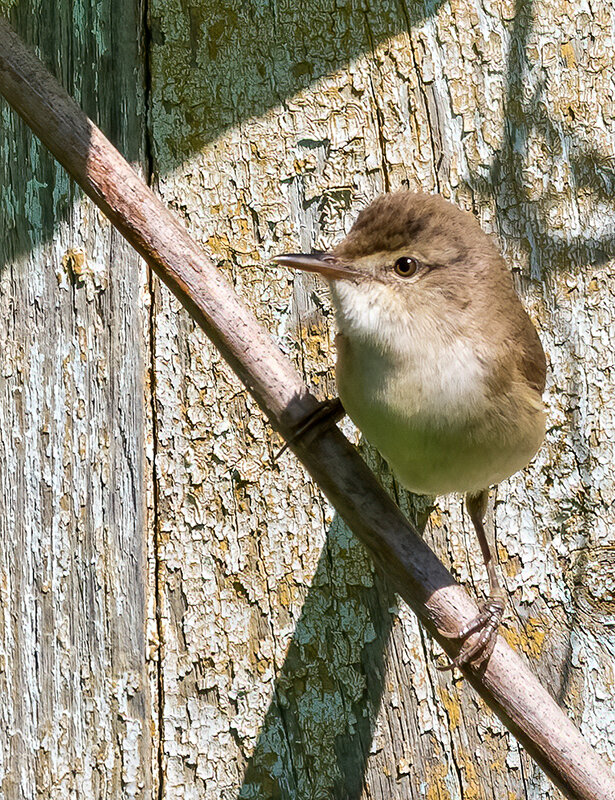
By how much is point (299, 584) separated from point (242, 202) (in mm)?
1135

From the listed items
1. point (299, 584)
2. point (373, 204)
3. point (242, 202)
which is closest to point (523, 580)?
point (299, 584)

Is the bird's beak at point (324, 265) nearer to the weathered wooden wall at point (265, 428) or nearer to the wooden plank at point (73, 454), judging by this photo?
the weathered wooden wall at point (265, 428)

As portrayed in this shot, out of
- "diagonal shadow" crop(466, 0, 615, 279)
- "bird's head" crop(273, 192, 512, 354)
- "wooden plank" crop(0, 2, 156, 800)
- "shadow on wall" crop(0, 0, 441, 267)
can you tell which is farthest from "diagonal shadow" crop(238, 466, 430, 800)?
"shadow on wall" crop(0, 0, 441, 267)

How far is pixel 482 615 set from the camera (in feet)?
8.79

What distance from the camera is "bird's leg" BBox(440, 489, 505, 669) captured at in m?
2.42

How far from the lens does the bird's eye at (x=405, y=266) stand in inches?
105

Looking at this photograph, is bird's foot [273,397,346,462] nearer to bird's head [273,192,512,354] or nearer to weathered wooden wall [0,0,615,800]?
bird's head [273,192,512,354]

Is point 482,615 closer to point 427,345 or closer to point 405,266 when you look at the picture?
point 427,345

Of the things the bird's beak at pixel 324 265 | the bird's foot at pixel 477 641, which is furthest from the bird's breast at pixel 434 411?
the bird's foot at pixel 477 641

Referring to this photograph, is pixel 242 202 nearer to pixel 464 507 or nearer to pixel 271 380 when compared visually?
pixel 271 380

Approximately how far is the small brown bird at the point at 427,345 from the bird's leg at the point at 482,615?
17mm

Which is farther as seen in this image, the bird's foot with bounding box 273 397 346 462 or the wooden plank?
the wooden plank

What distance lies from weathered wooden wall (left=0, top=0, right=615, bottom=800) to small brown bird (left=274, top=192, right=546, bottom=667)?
0.39 m

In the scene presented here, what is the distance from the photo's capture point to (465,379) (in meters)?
2.65
